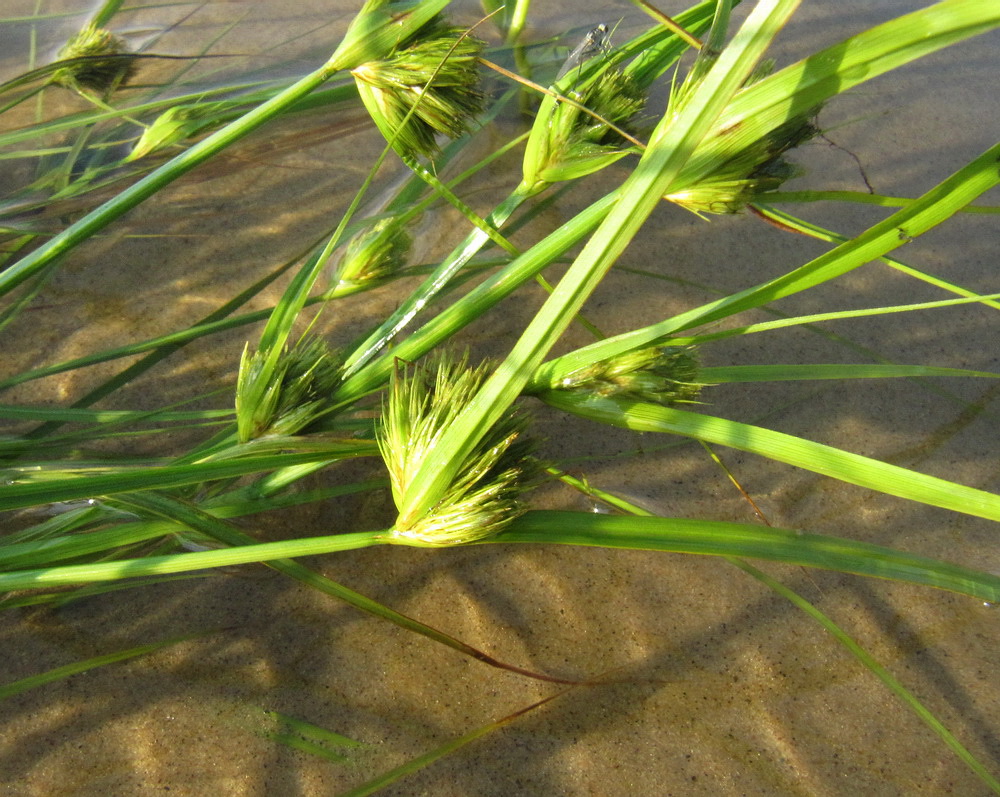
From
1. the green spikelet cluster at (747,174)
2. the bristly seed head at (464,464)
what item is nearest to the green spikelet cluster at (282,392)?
the bristly seed head at (464,464)

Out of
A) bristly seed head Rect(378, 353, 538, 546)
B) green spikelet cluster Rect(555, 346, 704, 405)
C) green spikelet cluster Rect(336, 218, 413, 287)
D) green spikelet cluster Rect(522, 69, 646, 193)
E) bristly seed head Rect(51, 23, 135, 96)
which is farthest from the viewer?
bristly seed head Rect(51, 23, 135, 96)

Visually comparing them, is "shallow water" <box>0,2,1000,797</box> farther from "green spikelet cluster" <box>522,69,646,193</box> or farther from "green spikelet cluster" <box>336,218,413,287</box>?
"green spikelet cluster" <box>522,69,646,193</box>

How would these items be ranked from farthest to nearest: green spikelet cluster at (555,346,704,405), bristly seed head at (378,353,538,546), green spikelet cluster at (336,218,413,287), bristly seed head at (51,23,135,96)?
bristly seed head at (51,23,135,96) < green spikelet cluster at (336,218,413,287) < green spikelet cluster at (555,346,704,405) < bristly seed head at (378,353,538,546)

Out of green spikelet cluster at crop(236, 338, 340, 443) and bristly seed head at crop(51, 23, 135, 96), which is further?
bristly seed head at crop(51, 23, 135, 96)

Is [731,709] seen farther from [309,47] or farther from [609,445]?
[309,47]

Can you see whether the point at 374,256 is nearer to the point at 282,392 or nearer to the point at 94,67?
the point at 282,392

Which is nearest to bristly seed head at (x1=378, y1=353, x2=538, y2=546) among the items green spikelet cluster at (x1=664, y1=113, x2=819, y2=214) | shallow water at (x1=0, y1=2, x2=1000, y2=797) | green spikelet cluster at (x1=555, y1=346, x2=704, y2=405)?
green spikelet cluster at (x1=555, y1=346, x2=704, y2=405)

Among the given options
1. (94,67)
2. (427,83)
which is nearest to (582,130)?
(427,83)

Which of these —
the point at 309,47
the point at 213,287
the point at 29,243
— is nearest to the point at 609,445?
the point at 213,287
